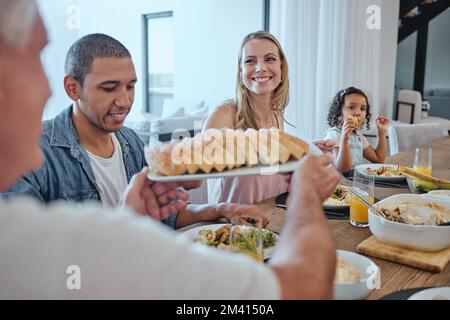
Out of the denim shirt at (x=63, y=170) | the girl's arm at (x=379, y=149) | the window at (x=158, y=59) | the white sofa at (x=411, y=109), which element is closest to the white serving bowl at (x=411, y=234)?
the denim shirt at (x=63, y=170)

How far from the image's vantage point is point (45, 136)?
5.14 ft

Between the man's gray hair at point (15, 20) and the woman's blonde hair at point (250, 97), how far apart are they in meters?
1.64

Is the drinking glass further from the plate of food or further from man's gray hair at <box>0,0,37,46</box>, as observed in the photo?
man's gray hair at <box>0,0,37,46</box>

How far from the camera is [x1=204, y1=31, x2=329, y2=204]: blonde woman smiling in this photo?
2.19m

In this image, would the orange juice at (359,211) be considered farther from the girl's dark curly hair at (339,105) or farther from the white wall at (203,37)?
the white wall at (203,37)

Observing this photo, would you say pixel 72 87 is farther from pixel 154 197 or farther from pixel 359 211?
pixel 359 211

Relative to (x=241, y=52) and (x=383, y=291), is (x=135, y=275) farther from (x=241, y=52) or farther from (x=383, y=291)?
(x=241, y=52)

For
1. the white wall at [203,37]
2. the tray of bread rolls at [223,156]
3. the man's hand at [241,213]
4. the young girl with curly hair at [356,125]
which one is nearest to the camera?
the tray of bread rolls at [223,156]

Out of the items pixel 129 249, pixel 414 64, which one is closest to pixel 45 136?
pixel 129 249

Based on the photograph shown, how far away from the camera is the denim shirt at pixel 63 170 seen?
4.95 ft

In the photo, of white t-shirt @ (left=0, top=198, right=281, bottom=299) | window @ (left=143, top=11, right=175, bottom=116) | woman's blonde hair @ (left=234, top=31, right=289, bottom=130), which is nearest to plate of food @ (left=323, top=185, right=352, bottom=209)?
woman's blonde hair @ (left=234, top=31, right=289, bottom=130)

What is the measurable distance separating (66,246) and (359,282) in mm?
629

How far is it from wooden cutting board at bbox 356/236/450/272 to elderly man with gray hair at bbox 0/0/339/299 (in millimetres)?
579

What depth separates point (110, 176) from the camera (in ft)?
5.62
